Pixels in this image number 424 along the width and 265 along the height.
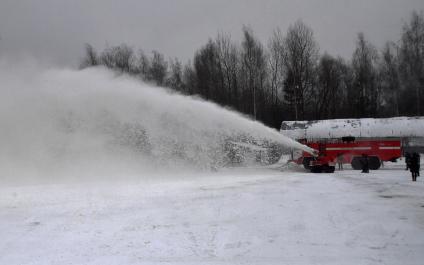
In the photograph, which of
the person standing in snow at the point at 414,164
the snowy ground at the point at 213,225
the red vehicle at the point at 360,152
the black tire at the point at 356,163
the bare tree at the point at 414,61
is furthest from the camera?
the bare tree at the point at 414,61

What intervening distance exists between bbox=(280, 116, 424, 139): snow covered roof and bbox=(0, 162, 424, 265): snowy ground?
672 inches

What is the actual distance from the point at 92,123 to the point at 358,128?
2176 cm

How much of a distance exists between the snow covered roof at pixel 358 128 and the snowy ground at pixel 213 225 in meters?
17.1

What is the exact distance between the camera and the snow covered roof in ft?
102

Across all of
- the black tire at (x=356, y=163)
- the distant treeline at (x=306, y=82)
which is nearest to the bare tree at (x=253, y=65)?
the distant treeline at (x=306, y=82)

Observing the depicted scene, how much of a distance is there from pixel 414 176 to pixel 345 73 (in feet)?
150

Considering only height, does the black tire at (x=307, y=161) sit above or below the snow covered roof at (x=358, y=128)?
below

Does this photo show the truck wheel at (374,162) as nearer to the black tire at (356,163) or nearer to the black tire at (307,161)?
the black tire at (356,163)

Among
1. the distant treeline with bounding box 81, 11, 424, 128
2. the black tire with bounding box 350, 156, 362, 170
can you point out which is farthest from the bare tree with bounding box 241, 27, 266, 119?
the black tire with bounding box 350, 156, 362, 170

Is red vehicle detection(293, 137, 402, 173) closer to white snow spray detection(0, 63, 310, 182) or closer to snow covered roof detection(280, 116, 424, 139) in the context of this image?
white snow spray detection(0, 63, 310, 182)

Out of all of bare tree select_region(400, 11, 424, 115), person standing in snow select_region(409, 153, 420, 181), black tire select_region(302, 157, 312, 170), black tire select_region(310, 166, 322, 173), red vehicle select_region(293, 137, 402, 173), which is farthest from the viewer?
bare tree select_region(400, 11, 424, 115)

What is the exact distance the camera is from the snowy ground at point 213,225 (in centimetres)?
745

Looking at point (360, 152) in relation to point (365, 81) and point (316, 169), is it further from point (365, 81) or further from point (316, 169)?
point (365, 81)

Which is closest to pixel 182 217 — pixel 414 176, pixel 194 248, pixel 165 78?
pixel 194 248
